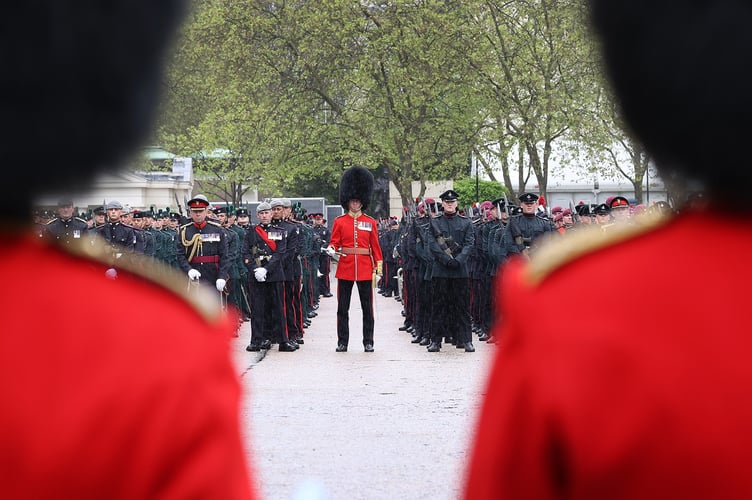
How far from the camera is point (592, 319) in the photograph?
157 centimetres

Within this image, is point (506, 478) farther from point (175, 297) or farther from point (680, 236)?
point (175, 297)

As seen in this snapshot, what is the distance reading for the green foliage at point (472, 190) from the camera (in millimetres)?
44812

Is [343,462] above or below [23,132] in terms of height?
below

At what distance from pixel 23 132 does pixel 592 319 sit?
2.59 feet

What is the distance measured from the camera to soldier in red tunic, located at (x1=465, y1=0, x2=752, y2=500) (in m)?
1.53

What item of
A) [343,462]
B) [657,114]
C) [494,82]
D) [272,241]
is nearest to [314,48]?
[494,82]

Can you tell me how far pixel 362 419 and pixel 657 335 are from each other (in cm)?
808

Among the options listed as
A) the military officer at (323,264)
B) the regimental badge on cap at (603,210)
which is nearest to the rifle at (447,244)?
the regimental badge on cap at (603,210)

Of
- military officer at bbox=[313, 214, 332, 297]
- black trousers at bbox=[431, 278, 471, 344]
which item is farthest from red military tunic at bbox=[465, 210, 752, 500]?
military officer at bbox=[313, 214, 332, 297]

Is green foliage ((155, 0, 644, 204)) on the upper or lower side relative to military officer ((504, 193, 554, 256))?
upper

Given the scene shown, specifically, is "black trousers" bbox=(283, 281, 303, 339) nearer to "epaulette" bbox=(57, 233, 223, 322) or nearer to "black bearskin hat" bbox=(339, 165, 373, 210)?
"black bearskin hat" bbox=(339, 165, 373, 210)

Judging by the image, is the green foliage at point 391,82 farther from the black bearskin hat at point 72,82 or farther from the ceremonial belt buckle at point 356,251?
the black bearskin hat at point 72,82

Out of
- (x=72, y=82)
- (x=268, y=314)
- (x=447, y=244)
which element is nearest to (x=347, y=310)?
(x=268, y=314)

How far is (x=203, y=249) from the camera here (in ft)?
49.6
